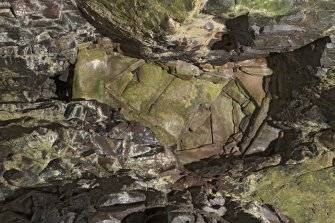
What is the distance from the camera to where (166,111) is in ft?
11.7

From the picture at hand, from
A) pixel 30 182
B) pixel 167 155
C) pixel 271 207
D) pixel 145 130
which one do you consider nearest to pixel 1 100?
pixel 30 182

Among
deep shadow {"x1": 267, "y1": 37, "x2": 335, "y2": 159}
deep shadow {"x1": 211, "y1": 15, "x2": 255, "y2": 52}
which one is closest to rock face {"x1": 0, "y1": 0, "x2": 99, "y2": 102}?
deep shadow {"x1": 211, "y1": 15, "x2": 255, "y2": 52}

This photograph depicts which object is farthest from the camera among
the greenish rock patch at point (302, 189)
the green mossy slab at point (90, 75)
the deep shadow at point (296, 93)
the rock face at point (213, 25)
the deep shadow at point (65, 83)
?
the deep shadow at point (65, 83)

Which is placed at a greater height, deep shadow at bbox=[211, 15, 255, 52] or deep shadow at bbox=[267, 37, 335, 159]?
deep shadow at bbox=[211, 15, 255, 52]

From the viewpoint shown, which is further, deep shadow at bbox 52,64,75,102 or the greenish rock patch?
deep shadow at bbox 52,64,75,102

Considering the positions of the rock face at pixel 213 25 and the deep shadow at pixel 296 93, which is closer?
the rock face at pixel 213 25

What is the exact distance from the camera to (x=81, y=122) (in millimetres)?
3164

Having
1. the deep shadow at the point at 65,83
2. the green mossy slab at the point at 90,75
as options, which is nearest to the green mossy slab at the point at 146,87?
the green mossy slab at the point at 90,75

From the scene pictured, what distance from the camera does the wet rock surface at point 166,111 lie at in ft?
8.35

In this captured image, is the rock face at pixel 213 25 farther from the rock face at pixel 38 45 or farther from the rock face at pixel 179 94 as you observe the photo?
the rock face at pixel 179 94

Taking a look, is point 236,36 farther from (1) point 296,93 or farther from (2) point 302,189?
(2) point 302,189

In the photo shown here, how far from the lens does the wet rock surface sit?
254 centimetres

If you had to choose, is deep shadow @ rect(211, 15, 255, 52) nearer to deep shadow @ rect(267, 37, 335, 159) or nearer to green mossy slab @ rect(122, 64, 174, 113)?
deep shadow @ rect(267, 37, 335, 159)

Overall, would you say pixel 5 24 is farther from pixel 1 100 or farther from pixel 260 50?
pixel 260 50
